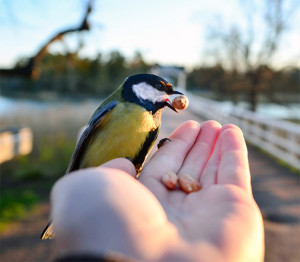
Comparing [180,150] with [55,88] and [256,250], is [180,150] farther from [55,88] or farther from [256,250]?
[55,88]

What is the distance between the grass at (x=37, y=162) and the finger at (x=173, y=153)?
4.17 meters

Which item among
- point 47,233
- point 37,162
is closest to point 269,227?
point 47,233

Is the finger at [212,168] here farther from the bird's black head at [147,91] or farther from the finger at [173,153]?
the bird's black head at [147,91]

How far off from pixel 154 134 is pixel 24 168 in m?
8.01

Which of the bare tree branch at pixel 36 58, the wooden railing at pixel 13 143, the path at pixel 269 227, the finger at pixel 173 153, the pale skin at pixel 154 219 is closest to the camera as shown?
the pale skin at pixel 154 219

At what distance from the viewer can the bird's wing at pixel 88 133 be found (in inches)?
71.5

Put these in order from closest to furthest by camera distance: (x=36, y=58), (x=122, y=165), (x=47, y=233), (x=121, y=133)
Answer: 1. (x=122, y=165)
2. (x=47, y=233)
3. (x=121, y=133)
4. (x=36, y=58)

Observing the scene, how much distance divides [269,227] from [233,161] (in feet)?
10.9

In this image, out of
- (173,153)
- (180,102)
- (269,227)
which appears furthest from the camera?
(269,227)

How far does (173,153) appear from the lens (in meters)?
1.84

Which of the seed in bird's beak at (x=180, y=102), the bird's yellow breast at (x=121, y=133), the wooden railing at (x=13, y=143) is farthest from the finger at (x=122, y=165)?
the wooden railing at (x=13, y=143)

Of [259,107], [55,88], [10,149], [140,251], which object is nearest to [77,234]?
[140,251]

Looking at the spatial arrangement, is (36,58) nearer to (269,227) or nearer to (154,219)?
(269,227)

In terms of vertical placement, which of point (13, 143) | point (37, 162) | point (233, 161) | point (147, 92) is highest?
point (147, 92)
